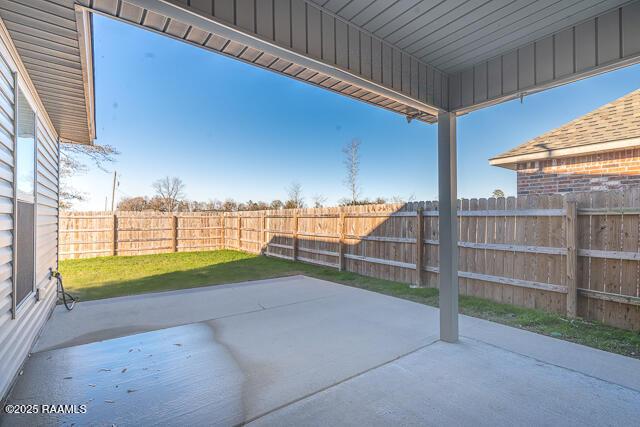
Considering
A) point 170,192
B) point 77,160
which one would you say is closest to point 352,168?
point 77,160

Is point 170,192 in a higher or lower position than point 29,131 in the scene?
higher

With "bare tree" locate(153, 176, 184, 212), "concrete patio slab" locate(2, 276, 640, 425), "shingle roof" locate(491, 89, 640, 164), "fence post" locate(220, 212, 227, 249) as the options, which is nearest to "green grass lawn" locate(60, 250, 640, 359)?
"concrete patio slab" locate(2, 276, 640, 425)

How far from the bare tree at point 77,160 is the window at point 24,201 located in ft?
26.9

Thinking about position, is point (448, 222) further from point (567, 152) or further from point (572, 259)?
point (567, 152)

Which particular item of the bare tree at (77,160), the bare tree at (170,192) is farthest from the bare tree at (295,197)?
the bare tree at (77,160)

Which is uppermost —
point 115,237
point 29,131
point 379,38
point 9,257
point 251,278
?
point 379,38

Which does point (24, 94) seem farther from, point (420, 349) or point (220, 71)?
point (220, 71)

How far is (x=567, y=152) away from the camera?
18.7 feet

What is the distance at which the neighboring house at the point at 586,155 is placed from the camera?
520cm

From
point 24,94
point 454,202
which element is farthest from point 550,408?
point 24,94

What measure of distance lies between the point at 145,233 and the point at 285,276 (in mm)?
7154

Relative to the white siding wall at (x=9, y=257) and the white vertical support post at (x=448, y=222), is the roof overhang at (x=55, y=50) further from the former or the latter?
the white vertical support post at (x=448, y=222)

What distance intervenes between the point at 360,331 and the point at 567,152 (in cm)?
512

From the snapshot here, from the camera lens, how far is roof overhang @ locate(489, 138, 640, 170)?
5.05 metres
